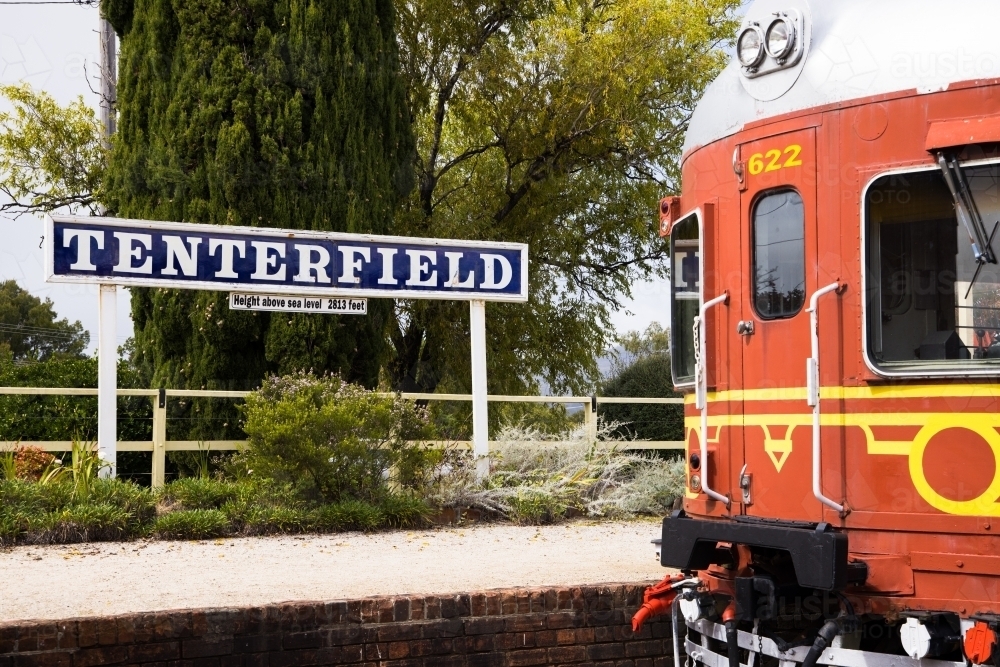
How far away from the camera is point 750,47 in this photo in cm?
573

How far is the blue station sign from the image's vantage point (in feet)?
38.1

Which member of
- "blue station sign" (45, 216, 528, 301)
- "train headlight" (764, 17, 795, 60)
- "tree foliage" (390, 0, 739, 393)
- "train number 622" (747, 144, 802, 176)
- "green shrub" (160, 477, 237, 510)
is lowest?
"green shrub" (160, 477, 237, 510)

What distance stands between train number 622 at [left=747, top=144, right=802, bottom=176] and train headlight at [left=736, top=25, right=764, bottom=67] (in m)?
A: 0.46

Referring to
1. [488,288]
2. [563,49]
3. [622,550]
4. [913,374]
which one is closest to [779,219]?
[913,374]

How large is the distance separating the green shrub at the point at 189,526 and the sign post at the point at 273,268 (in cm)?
181

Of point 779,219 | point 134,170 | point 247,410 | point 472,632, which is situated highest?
point 134,170

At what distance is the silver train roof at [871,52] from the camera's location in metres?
4.96

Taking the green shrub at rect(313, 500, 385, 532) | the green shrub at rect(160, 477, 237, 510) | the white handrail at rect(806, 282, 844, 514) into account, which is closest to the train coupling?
the white handrail at rect(806, 282, 844, 514)

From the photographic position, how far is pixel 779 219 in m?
5.63

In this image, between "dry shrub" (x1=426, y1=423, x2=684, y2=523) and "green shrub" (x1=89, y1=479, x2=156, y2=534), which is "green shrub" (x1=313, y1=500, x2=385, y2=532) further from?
"green shrub" (x1=89, y1=479, x2=156, y2=534)

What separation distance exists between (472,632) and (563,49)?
549 inches

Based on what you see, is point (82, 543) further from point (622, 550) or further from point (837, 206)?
point (837, 206)

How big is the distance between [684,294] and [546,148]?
13.3 m

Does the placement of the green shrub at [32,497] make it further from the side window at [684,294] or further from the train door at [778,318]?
the train door at [778,318]
